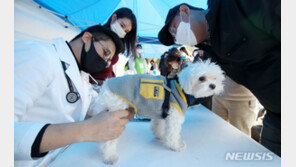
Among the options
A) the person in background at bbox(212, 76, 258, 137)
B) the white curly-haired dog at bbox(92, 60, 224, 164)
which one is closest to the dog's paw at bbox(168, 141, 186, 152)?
the white curly-haired dog at bbox(92, 60, 224, 164)

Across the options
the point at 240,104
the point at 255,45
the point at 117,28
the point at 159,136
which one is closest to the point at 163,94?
the point at 159,136

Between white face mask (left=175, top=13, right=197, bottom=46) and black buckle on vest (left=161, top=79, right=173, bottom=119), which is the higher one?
white face mask (left=175, top=13, right=197, bottom=46)

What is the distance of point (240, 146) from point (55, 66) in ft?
3.45

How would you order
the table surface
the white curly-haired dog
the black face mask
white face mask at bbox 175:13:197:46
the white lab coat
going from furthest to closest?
white face mask at bbox 175:13:197:46, the black face mask, the white curly-haired dog, the table surface, the white lab coat

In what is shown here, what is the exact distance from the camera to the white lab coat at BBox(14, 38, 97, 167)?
50 cm

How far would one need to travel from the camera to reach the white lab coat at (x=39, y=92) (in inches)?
19.7

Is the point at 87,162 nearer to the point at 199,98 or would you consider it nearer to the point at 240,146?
the point at 199,98

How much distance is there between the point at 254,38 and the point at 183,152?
0.66 metres

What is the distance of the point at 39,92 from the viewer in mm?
676

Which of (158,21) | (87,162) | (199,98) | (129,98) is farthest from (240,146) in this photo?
(158,21)

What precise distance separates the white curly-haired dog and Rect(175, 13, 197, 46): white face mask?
35 cm

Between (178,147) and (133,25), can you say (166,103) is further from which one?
(133,25)

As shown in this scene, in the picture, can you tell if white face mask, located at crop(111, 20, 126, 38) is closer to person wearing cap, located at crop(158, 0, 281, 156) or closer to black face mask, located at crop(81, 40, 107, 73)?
black face mask, located at crop(81, 40, 107, 73)

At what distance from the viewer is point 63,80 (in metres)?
0.77
